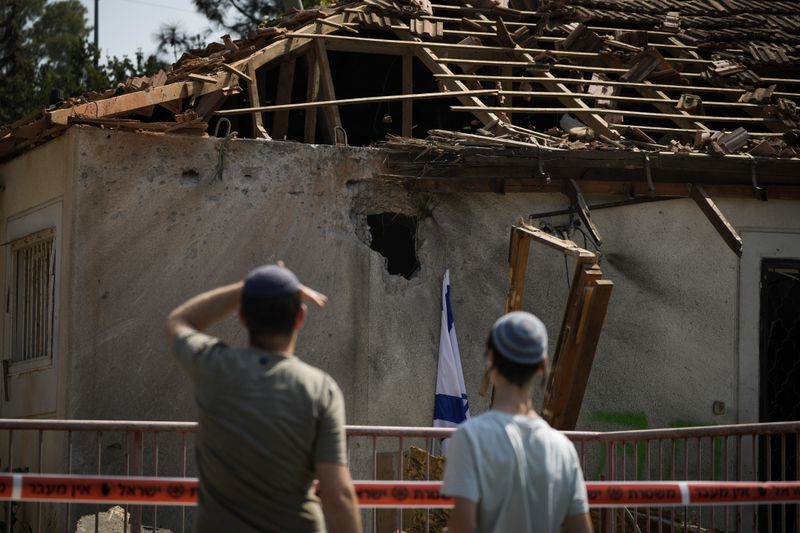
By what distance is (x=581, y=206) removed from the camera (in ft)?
35.7

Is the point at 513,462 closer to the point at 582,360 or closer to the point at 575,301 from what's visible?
the point at 582,360

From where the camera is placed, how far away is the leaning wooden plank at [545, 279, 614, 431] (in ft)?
29.7

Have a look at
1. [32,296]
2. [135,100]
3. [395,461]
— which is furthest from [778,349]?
[32,296]

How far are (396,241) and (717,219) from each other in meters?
2.77

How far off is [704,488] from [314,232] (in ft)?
16.8

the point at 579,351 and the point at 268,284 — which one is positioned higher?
the point at 268,284

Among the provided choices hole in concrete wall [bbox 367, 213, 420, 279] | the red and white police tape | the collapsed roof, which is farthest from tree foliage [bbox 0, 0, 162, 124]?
the red and white police tape

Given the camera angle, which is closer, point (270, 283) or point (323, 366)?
point (270, 283)

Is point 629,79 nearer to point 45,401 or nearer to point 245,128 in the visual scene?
point 245,128

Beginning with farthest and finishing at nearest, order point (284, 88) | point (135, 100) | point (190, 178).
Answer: point (284, 88) → point (135, 100) → point (190, 178)

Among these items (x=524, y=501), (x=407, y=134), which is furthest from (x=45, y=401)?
(x=524, y=501)

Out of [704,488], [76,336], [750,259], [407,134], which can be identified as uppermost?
[407,134]

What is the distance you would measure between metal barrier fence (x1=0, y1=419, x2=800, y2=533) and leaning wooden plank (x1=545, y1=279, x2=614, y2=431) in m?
0.45

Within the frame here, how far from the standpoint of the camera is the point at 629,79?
12508 mm
